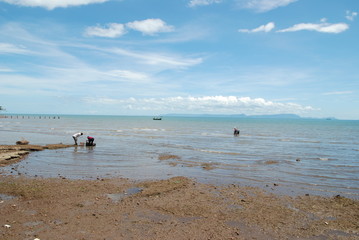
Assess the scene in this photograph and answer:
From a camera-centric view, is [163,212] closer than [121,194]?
Yes

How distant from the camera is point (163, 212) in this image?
34.1 ft

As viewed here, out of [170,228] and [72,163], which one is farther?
[72,163]

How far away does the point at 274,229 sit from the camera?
9.10 m

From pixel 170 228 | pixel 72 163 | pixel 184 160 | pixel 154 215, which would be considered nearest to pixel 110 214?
pixel 154 215

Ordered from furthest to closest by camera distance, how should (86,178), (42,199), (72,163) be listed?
(72,163) → (86,178) → (42,199)

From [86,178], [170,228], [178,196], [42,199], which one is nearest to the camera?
[170,228]

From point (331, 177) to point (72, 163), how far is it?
59.5 feet

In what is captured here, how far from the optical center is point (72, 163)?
20.9 m

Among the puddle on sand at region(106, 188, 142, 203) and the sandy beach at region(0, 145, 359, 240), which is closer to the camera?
the sandy beach at region(0, 145, 359, 240)

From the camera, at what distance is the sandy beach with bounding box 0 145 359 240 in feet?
28.3

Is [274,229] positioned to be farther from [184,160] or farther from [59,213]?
[184,160]

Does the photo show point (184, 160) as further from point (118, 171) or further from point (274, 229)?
point (274, 229)

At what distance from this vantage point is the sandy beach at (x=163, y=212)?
8.62 meters

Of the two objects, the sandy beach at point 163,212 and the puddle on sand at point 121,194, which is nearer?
the sandy beach at point 163,212
